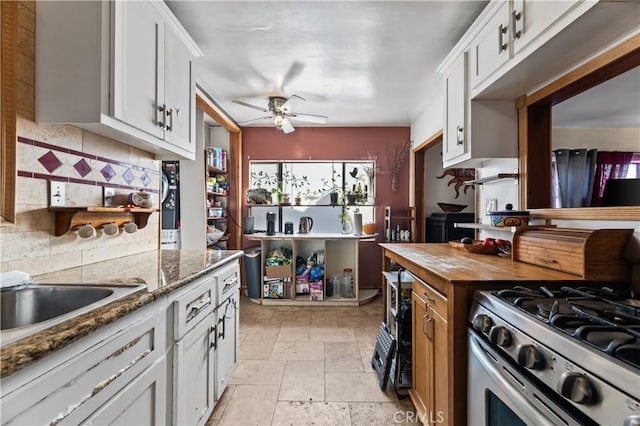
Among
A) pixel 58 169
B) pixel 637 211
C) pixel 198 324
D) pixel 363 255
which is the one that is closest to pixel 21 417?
pixel 198 324

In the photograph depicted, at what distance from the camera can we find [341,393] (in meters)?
2.01

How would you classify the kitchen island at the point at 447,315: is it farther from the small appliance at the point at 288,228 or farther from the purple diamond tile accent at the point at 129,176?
the small appliance at the point at 288,228

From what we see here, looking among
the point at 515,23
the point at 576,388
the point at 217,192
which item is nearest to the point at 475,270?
the point at 576,388

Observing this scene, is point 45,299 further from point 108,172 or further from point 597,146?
point 597,146

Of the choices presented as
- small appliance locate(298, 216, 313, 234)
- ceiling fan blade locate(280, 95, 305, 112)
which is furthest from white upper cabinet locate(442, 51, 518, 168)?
small appliance locate(298, 216, 313, 234)

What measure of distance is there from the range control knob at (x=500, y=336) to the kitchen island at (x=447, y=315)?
233mm

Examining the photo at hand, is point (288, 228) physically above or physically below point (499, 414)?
above

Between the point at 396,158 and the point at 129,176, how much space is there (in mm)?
3446

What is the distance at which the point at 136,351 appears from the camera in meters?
1.00

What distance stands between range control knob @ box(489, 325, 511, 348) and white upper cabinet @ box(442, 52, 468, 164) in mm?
1400

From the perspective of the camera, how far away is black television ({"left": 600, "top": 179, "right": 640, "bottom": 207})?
5.18 feet

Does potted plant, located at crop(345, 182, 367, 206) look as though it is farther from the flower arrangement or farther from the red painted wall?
the flower arrangement

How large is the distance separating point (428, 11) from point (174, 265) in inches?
84.6

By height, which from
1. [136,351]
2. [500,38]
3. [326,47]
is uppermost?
[326,47]
